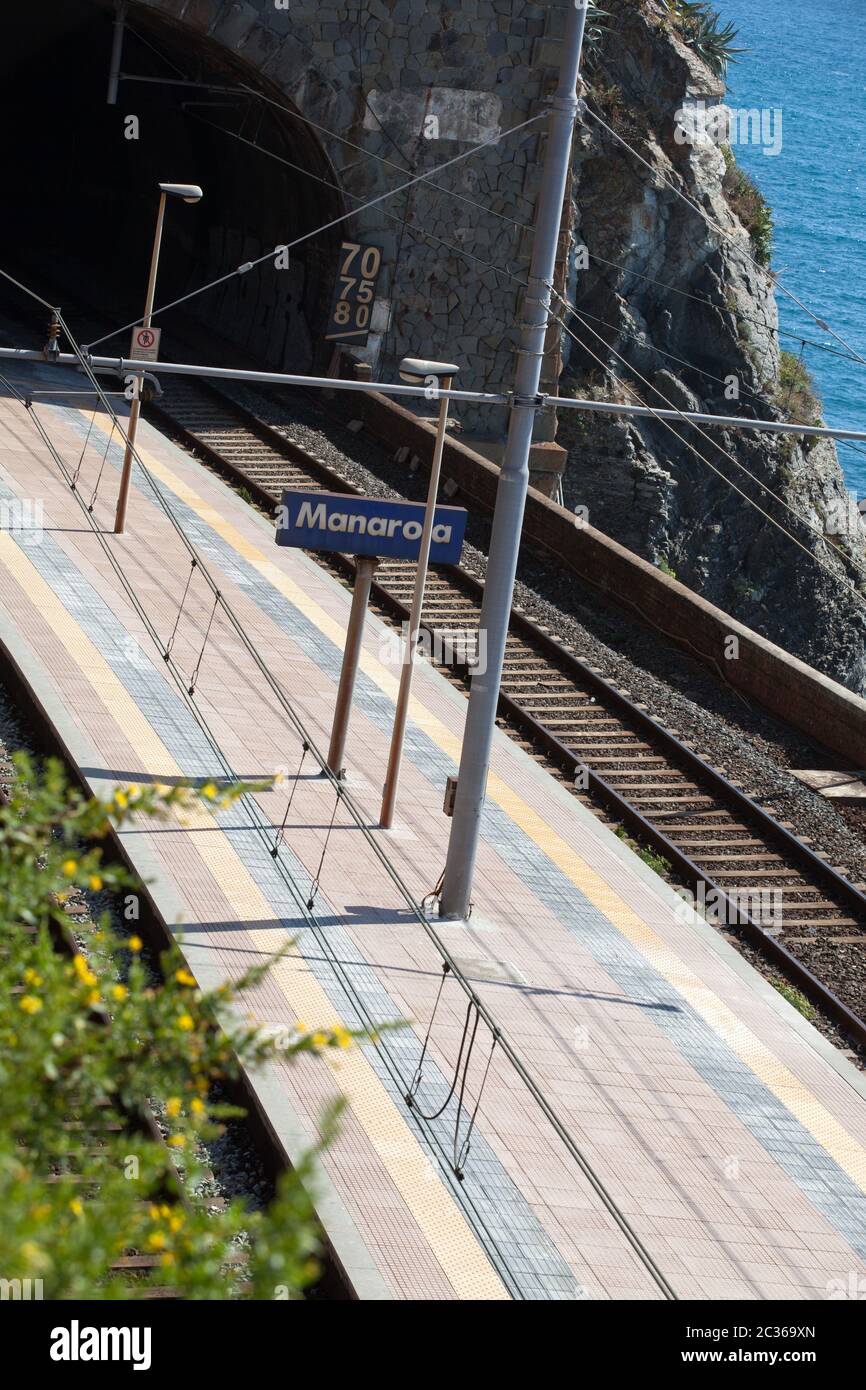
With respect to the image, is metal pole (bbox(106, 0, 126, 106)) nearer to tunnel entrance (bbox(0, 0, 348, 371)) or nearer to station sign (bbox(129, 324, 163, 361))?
tunnel entrance (bbox(0, 0, 348, 371))

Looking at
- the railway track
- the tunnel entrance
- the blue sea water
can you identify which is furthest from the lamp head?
the blue sea water

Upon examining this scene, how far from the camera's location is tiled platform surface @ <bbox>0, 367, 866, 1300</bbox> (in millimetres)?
8320

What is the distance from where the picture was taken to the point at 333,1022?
964cm

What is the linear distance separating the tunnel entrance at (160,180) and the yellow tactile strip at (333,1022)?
50.7 feet

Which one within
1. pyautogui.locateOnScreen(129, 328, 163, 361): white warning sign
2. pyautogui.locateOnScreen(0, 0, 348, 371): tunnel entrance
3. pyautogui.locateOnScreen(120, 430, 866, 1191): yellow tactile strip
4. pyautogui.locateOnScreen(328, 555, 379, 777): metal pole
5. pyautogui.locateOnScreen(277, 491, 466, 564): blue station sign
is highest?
pyautogui.locateOnScreen(0, 0, 348, 371): tunnel entrance

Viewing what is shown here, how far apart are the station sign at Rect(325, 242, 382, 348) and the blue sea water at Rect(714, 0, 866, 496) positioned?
51670mm

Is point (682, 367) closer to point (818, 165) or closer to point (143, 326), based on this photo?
point (143, 326)

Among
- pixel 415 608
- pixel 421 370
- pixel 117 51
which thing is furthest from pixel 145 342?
pixel 117 51

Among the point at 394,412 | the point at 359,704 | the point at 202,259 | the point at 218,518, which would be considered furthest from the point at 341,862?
the point at 202,259

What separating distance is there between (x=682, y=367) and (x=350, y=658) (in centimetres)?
2432

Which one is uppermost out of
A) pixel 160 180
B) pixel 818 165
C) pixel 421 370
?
pixel 818 165

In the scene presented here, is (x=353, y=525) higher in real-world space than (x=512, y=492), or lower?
lower

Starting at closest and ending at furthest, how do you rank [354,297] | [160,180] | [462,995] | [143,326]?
[462,995]
[143,326]
[354,297]
[160,180]
